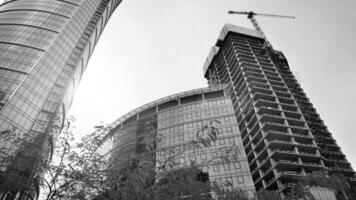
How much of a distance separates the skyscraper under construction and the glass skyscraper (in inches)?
1955

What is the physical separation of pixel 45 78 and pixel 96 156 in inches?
2559

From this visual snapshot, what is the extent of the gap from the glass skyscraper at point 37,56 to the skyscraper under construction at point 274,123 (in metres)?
49.7

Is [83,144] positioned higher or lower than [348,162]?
lower

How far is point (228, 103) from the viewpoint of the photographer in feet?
211

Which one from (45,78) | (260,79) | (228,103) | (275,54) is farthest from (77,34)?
(275,54)

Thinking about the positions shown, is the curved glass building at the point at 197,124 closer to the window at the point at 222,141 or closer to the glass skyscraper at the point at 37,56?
the window at the point at 222,141

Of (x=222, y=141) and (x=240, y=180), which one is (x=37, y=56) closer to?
(x=222, y=141)

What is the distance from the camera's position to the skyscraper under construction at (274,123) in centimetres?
6274

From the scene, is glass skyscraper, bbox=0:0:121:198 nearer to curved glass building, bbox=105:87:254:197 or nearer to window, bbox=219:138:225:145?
curved glass building, bbox=105:87:254:197

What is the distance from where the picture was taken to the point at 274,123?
7238cm

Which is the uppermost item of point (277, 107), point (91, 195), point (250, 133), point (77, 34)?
point (77, 34)

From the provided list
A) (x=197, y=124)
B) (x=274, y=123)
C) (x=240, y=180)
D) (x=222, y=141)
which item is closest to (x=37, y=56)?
(x=197, y=124)

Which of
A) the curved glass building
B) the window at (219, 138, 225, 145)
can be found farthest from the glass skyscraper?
the window at (219, 138, 225, 145)

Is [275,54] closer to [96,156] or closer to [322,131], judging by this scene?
[322,131]
